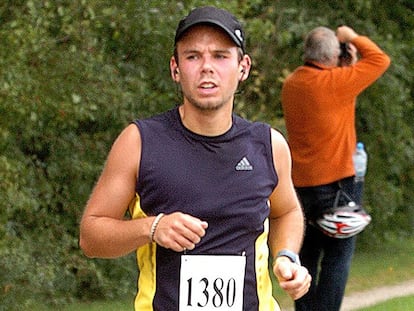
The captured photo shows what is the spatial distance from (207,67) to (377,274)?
24.8 ft

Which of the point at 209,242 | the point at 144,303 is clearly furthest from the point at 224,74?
the point at 144,303

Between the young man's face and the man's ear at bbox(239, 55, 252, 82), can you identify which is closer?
the young man's face

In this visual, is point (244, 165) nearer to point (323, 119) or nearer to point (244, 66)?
point (244, 66)

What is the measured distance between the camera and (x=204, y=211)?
12.5 feet

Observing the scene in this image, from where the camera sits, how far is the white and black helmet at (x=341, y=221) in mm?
7195

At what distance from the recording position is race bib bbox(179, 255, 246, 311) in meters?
3.84

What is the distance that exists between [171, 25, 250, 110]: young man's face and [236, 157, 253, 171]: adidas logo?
0.21 metres

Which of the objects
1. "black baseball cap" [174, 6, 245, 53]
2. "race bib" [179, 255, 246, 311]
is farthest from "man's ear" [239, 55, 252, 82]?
"race bib" [179, 255, 246, 311]

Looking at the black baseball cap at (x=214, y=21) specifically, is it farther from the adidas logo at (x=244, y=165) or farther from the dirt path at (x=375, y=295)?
the dirt path at (x=375, y=295)

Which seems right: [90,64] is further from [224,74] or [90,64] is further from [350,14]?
[350,14]

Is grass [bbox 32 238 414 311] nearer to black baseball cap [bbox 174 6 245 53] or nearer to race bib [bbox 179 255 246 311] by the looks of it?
race bib [bbox 179 255 246 311]

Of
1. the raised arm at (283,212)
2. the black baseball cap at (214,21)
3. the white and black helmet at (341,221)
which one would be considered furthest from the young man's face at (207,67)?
the white and black helmet at (341,221)

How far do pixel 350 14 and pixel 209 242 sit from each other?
742cm

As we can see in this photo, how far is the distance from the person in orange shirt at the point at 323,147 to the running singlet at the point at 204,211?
3.40 metres
